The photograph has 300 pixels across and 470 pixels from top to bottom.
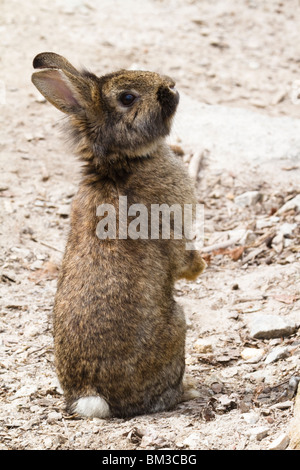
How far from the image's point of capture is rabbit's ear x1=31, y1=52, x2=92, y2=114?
544 centimetres

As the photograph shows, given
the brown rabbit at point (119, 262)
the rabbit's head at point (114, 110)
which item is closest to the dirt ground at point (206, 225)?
the brown rabbit at point (119, 262)

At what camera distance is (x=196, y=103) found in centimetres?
1011

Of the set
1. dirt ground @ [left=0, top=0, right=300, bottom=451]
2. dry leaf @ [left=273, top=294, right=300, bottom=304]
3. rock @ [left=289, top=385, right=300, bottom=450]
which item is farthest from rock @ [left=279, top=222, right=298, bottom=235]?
rock @ [left=289, top=385, right=300, bottom=450]

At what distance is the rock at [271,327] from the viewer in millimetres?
6219

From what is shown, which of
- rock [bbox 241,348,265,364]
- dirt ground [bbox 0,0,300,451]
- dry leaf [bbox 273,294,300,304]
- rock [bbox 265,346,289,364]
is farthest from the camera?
dry leaf [bbox 273,294,300,304]

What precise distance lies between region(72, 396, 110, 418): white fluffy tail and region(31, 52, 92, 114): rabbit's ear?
220 cm

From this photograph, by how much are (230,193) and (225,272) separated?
1474mm

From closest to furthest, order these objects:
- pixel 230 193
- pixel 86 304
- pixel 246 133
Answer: pixel 86 304 → pixel 230 193 → pixel 246 133

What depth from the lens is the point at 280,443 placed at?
4.54 meters

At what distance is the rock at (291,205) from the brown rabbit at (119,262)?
2.55m

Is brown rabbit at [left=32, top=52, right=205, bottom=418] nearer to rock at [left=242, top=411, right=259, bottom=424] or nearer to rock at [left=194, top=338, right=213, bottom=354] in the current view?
rock at [left=242, top=411, right=259, bottom=424]

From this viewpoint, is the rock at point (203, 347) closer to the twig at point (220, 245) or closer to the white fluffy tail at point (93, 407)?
the white fluffy tail at point (93, 407)
